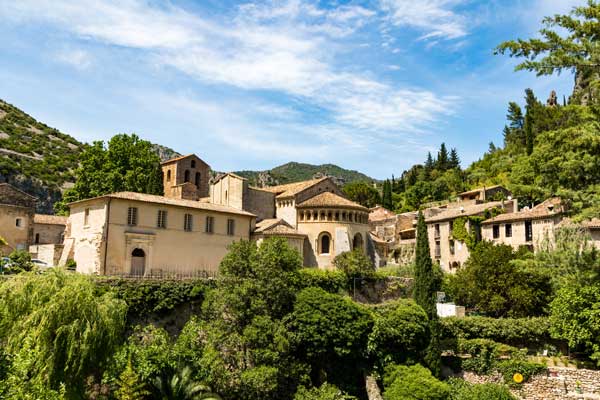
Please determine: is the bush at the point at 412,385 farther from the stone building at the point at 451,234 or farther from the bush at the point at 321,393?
the stone building at the point at 451,234

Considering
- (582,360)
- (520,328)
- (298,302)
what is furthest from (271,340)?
(582,360)

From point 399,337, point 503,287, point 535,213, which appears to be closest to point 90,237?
point 399,337

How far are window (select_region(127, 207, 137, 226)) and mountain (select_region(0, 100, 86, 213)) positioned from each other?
4634 cm

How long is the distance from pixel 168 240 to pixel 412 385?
57.8 ft

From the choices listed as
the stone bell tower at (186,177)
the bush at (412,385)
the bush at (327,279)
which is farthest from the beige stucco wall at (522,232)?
the stone bell tower at (186,177)

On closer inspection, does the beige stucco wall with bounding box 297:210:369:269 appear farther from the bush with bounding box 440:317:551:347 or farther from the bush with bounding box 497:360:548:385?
the bush with bounding box 497:360:548:385

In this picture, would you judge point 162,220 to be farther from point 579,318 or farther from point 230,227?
point 579,318

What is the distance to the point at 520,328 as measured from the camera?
3066cm

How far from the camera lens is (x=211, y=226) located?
115 feet

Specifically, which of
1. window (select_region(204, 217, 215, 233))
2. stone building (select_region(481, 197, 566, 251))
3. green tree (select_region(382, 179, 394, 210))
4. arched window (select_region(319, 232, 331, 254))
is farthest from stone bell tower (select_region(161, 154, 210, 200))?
green tree (select_region(382, 179, 394, 210))

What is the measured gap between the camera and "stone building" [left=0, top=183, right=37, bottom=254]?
37.1 meters

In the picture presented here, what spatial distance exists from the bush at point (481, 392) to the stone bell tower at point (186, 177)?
105 feet

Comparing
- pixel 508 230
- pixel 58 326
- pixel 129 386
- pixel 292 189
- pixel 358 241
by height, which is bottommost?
A: pixel 129 386

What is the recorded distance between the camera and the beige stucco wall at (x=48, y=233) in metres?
43.1
